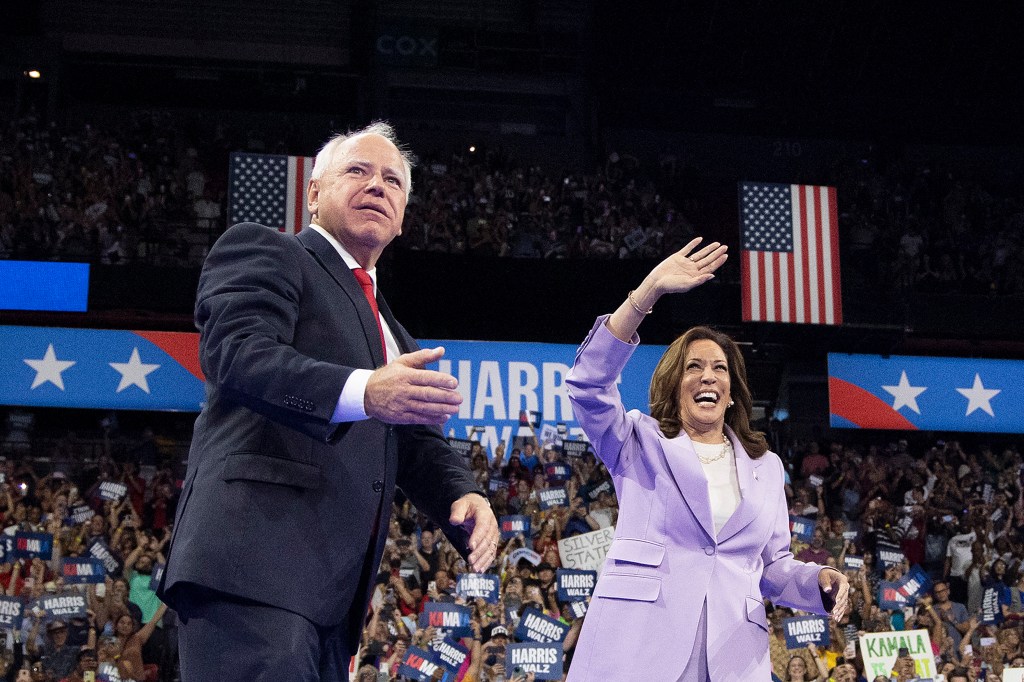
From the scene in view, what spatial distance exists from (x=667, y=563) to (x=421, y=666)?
15.1 feet

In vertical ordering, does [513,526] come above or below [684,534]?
below

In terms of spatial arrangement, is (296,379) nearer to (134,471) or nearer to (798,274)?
(134,471)

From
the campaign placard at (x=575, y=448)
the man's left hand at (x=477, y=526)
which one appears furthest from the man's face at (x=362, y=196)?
the campaign placard at (x=575, y=448)

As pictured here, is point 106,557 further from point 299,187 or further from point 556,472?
point 299,187

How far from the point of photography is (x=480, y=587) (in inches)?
303

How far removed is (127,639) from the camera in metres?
7.59

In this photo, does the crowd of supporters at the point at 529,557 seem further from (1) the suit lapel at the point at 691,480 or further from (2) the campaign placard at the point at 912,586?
(1) the suit lapel at the point at 691,480

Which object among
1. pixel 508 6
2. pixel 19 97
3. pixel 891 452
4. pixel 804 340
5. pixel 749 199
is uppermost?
pixel 508 6

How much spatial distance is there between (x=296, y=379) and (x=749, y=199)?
10731 mm

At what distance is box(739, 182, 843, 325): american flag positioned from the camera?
11859mm

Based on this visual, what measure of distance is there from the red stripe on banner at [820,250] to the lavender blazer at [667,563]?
30.7 feet

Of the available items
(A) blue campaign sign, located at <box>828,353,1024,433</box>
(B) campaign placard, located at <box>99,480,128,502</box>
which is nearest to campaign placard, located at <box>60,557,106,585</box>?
(B) campaign placard, located at <box>99,480,128,502</box>

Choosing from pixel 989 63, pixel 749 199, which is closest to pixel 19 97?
pixel 749 199

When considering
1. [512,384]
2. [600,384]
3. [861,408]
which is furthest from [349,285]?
[861,408]
